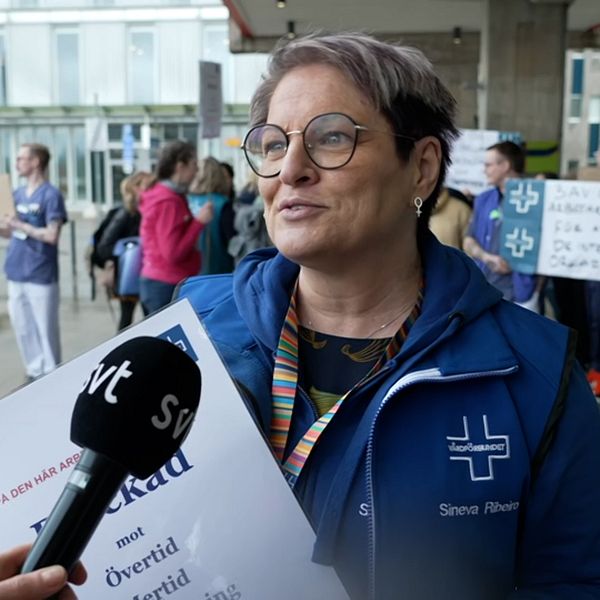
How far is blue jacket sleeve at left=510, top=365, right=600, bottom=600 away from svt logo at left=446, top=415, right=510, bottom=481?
0.09 m

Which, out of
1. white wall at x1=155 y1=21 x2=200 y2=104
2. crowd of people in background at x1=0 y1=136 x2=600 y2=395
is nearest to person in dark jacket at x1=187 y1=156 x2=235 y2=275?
crowd of people in background at x1=0 y1=136 x2=600 y2=395

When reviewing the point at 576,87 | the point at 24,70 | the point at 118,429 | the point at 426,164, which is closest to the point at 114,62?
the point at 24,70

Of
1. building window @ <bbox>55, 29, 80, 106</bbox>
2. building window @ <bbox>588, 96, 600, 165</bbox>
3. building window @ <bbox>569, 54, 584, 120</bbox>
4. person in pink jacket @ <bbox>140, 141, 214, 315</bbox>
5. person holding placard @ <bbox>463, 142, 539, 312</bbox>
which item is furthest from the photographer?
building window @ <bbox>588, 96, 600, 165</bbox>

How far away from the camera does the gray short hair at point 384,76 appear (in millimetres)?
1710

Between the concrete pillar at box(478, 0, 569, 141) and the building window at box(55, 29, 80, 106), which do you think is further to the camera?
the building window at box(55, 29, 80, 106)

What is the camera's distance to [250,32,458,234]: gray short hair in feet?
5.61

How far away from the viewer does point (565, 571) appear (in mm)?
1621

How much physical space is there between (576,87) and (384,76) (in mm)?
39233

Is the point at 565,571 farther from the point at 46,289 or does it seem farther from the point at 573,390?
the point at 46,289

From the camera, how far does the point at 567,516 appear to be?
1.61m

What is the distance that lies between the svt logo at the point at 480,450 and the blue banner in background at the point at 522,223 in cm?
462

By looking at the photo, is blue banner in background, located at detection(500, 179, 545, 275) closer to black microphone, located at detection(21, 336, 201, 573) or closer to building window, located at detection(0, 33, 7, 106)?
black microphone, located at detection(21, 336, 201, 573)

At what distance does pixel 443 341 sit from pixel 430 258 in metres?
0.28

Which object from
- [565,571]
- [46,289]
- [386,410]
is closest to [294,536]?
[386,410]
